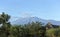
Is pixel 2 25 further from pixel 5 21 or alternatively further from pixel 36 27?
pixel 36 27

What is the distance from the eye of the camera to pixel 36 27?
51.0m

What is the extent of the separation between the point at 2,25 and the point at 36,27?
7.37 meters

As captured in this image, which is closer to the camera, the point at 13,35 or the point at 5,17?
the point at 13,35

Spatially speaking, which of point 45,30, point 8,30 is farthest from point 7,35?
point 45,30

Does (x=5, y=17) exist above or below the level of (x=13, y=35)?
above

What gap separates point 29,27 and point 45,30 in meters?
3.52

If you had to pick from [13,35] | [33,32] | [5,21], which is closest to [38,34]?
[33,32]

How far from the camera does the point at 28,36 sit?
169 ft

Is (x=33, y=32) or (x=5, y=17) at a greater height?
(x=5, y=17)

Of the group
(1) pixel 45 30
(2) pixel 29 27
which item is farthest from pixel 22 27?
(1) pixel 45 30

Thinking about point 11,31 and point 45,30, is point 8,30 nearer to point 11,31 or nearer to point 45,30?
point 11,31

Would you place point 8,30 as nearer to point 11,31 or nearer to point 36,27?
point 11,31

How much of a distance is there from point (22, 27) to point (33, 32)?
320 centimetres

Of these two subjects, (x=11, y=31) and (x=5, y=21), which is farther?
(x=5, y=21)
